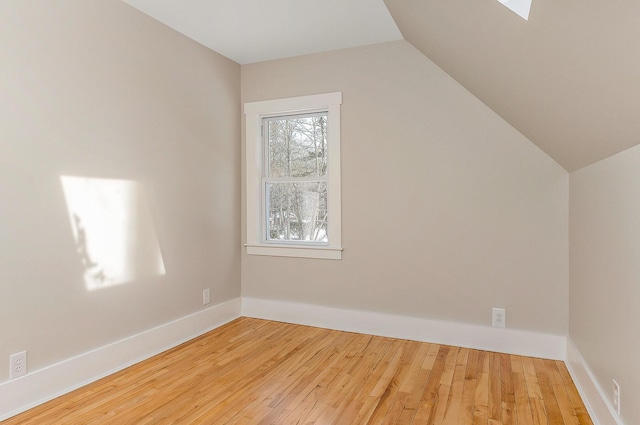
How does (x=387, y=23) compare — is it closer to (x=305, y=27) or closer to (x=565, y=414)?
(x=305, y=27)

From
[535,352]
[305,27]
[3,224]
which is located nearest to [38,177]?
[3,224]

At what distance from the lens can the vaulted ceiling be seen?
112 cm

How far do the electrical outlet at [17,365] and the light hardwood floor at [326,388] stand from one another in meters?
0.22

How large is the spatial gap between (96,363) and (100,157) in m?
1.38

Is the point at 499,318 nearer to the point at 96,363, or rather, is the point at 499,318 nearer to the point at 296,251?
the point at 296,251

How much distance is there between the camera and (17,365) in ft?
7.30

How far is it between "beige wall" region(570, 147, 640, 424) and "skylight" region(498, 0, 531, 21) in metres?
0.72

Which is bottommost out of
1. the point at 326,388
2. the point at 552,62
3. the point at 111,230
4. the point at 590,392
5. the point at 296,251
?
the point at 326,388

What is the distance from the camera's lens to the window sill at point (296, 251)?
3711 mm

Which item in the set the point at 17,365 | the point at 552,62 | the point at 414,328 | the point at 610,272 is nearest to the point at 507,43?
the point at 552,62

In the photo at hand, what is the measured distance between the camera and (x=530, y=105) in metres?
2.15

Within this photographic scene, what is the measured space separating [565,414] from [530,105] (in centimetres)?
170

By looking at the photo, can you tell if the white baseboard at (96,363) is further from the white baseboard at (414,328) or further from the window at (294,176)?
the window at (294,176)

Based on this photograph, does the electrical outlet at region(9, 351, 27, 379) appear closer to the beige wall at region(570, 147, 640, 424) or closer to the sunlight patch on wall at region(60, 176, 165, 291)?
the sunlight patch on wall at region(60, 176, 165, 291)
